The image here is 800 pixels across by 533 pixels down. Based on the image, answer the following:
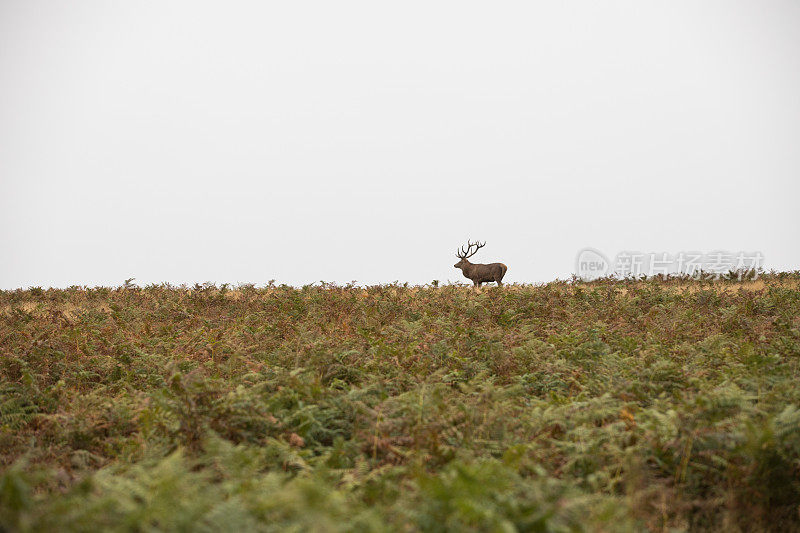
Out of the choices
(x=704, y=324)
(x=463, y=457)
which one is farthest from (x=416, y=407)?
(x=704, y=324)

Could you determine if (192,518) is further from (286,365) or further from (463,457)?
(286,365)

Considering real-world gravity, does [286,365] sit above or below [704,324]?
below

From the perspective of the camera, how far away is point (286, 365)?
23.7 ft

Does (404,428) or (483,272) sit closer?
(404,428)

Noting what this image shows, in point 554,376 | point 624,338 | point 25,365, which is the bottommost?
point 25,365

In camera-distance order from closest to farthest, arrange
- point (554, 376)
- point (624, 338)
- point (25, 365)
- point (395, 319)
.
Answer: point (554, 376) < point (25, 365) < point (624, 338) < point (395, 319)

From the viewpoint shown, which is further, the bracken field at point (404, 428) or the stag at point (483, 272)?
the stag at point (483, 272)

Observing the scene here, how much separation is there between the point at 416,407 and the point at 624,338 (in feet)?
16.7

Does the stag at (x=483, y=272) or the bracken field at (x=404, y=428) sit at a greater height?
the stag at (x=483, y=272)

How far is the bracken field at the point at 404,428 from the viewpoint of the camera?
9.23 feet

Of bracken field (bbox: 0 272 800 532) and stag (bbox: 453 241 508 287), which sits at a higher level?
stag (bbox: 453 241 508 287)

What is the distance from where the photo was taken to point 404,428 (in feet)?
16.2

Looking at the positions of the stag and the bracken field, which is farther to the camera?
the stag

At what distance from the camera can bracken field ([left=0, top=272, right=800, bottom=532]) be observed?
281cm
